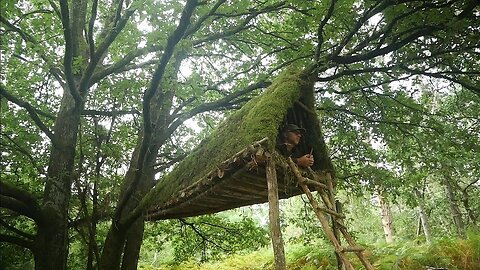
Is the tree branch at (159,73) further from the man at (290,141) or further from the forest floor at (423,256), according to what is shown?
the forest floor at (423,256)

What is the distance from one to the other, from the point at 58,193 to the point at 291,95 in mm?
4633

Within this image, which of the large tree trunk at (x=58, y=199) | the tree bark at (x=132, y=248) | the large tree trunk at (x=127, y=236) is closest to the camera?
the large tree trunk at (x=58, y=199)

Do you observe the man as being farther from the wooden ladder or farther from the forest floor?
the forest floor

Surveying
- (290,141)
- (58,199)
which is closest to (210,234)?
(58,199)

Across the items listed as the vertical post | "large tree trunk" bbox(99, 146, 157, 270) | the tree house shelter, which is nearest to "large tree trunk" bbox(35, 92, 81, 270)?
"large tree trunk" bbox(99, 146, 157, 270)

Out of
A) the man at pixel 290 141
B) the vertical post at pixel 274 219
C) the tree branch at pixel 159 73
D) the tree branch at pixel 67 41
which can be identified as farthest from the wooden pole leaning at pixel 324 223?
the tree branch at pixel 67 41

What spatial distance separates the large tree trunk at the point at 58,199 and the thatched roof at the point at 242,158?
170 cm

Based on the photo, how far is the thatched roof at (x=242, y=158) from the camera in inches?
171

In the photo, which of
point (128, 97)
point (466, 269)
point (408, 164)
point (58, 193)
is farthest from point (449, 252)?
point (58, 193)

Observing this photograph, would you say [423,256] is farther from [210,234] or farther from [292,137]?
[210,234]

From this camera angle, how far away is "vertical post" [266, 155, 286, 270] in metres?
3.76

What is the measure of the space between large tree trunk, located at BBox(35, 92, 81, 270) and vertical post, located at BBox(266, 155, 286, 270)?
12.3 ft

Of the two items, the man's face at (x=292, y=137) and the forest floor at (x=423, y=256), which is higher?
the man's face at (x=292, y=137)

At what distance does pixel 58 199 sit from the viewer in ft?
22.1
